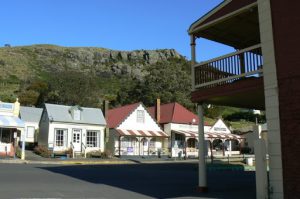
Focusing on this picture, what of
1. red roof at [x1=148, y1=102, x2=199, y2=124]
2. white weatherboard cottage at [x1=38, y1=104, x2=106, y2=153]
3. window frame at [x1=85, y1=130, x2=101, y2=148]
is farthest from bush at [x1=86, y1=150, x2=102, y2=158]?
red roof at [x1=148, y1=102, x2=199, y2=124]

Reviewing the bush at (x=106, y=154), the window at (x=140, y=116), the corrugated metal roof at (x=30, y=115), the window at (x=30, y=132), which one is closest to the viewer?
the bush at (x=106, y=154)

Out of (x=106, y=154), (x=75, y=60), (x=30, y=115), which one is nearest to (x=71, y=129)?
(x=106, y=154)

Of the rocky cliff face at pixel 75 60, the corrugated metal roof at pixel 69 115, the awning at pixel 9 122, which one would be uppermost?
the rocky cliff face at pixel 75 60

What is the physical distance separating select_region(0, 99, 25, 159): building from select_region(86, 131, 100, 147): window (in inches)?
325

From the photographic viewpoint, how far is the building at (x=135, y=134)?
46906 millimetres

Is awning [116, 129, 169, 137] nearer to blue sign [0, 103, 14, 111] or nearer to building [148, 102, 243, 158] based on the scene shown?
building [148, 102, 243, 158]

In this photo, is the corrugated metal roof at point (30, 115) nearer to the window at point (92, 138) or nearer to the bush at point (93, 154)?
the window at point (92, 138)

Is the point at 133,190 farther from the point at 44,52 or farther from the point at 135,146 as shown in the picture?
the point at 44,52

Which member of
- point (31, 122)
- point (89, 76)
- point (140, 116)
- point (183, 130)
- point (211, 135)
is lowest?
point (211, 135)

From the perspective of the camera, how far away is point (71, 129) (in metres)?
44.3

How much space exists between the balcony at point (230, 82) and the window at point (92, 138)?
99.1 ft

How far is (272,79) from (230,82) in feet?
7.95

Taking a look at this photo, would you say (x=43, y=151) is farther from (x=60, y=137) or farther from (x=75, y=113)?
(x=75, y=113)

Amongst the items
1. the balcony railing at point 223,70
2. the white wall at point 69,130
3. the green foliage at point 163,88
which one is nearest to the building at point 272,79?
the balcony railing at point 223,70
